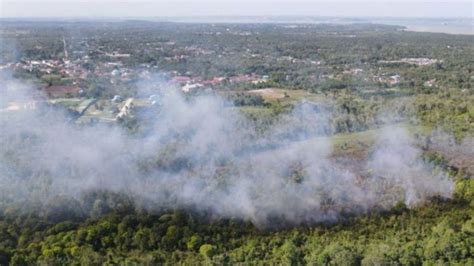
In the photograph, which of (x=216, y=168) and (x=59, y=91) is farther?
(x=59, y=91)

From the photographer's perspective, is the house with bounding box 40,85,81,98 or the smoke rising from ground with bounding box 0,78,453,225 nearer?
the smoke rising from ground with bounding box 0,78,453,225

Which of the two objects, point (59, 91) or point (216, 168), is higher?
point (59, 91)

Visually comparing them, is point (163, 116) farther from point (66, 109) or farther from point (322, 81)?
point (322, 81)

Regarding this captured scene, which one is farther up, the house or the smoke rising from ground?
the house

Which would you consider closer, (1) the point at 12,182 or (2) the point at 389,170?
(1) the point at 12,182

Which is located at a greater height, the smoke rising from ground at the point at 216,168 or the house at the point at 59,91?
the house at the point at 59,91

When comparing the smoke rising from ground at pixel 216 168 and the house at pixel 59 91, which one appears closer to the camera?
the smoke rising from ground at pixel 216 168

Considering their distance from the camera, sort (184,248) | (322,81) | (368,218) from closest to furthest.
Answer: (184,248) → (368,218) → (322,81)

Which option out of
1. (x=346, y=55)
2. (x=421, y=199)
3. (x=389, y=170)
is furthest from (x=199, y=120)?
(x=346, y=55)
